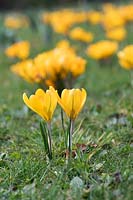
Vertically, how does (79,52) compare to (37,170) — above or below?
above

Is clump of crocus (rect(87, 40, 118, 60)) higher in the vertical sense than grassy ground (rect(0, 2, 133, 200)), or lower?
higher

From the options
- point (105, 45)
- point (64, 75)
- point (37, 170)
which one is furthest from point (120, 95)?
point (37, 170)

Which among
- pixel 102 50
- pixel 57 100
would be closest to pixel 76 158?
pixel 57 100

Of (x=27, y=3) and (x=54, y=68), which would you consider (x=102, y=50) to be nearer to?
(x=54, y=68)

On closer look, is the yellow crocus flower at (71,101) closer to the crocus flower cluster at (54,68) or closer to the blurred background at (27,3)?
the crocus flower cluster at (54,68)

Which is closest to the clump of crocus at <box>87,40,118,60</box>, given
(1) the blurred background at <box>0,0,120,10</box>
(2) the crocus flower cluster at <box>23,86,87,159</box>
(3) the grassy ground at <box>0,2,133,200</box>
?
(3) the grassy ground at <box>0,2,133,200</box>

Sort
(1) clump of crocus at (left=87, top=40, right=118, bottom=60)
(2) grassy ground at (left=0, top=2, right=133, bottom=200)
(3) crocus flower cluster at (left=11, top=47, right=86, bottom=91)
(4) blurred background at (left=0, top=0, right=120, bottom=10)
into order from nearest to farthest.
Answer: (2) grassy ground at (left=0, top=2, right=133, bottom=200) < (3) crocus flower cluster at (left=11, top=47, right=86, bottom=91) < (1) clump of crocus at (left=87, top=40, right=118, bottom=60) < (4) blurred background at (left=0, top=0, right=120, bottom=10)

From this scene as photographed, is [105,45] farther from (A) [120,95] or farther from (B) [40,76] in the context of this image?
(B) [40,76]

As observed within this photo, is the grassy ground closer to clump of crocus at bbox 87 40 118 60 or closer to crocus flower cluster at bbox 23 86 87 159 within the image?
crocus flower cluster at bbox 23 86 87 159

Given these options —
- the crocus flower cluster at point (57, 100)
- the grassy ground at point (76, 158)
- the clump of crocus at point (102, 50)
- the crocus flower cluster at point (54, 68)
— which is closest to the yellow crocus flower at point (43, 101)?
the crocus flower cluster at point (57, 100)
